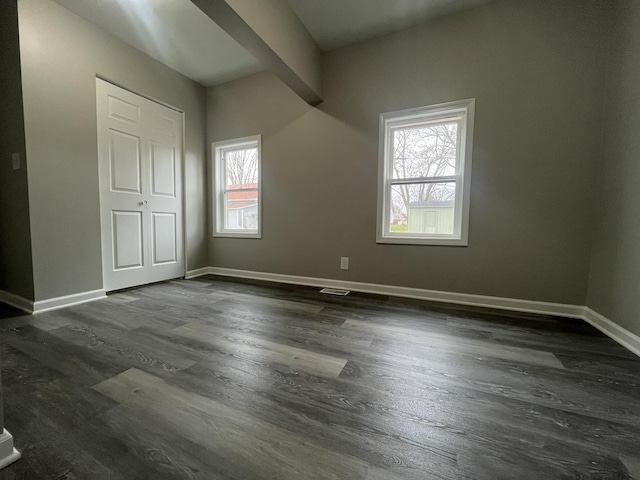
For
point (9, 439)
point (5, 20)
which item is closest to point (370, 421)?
point (9, 439)

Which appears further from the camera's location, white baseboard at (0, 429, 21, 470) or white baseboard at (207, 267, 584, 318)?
white baseboard at (207, 267, 584, 318)

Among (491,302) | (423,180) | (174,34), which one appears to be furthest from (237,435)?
(174,34)

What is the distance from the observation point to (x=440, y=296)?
7.89 ft

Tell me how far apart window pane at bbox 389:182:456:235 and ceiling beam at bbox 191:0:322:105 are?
1.40 metres

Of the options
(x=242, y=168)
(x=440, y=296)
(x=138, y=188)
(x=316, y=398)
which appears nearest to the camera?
(x=316, y=398)

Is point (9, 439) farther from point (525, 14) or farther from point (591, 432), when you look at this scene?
point (525, 14)

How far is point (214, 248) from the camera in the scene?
3600 mm

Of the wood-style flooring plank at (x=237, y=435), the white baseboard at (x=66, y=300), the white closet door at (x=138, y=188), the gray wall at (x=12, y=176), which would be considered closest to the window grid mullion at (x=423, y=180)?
the wood-style flooring plank at (x=237, y=435)

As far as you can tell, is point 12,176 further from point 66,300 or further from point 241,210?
point 241,210

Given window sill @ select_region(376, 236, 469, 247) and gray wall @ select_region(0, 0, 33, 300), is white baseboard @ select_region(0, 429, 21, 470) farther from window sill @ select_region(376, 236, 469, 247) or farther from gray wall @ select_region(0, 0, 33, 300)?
window sill @ select_region(376, 236, 469, 247)

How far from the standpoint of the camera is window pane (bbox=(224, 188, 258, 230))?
3.34m

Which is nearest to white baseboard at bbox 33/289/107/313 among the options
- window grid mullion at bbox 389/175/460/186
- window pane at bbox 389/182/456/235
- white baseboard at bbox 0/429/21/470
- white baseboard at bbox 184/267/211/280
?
white baseboard at bbox 184/267/211/280

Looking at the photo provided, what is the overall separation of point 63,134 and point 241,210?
178cm

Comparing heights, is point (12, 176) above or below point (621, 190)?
above
